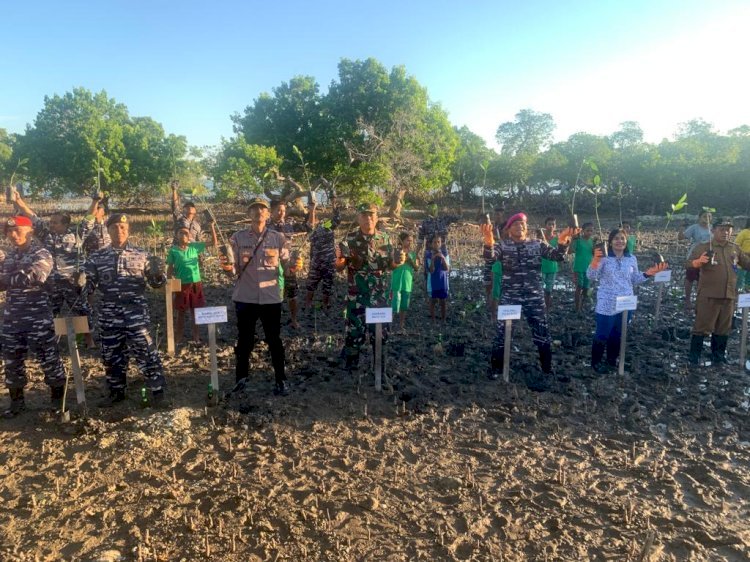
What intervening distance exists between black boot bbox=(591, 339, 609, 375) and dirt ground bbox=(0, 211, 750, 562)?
0.34ft

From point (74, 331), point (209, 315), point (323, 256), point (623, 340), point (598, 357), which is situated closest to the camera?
point (74, 331)

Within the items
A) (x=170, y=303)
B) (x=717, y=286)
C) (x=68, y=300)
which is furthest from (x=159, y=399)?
(x=717, y=286)

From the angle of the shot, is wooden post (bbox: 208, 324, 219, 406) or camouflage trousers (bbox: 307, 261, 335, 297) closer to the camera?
wooden post (bbox: 208, 324, 219, 406)

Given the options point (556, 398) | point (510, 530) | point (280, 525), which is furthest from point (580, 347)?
point (280, 525)

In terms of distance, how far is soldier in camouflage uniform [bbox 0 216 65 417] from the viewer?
3.82m

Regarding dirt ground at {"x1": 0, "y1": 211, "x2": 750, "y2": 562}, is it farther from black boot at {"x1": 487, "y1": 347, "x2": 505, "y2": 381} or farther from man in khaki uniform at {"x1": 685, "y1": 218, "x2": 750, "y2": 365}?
man in khaki uniform at {"x1": 685, "y1": 218, "x2": 750, "y2": 365}

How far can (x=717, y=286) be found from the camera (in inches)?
202

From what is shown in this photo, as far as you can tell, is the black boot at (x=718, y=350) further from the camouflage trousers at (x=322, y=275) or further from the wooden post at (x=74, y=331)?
the wooden post at (x=74, y=331)

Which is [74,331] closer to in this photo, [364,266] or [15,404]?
[15,404]

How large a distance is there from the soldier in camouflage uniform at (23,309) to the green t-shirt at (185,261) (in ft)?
5.00

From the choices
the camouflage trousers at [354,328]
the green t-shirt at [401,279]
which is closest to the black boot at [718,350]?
the green t-shirt at [401,279]

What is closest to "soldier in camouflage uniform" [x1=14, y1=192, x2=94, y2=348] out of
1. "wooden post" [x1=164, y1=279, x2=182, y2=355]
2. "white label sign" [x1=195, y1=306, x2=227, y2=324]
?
"wooden post" [x1=164, y1=279, x2=182, y2=355]

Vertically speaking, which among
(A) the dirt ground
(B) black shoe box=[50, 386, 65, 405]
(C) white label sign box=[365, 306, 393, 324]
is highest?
(C) white label sign box=[365, 306, 393, 324]

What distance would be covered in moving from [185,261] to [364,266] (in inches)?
86.2
